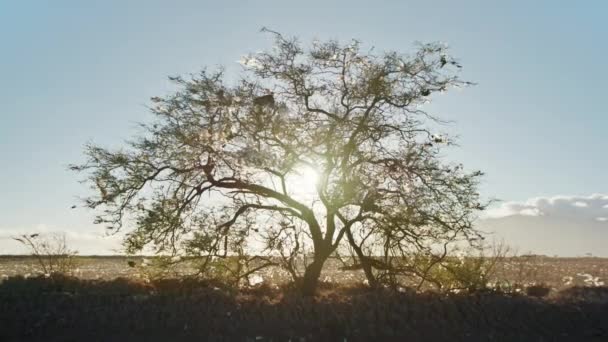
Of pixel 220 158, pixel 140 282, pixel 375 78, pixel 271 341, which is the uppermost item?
pixel 375 78

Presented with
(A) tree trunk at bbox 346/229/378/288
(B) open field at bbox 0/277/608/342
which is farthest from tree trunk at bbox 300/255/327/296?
(B) open field at bbox 0/277/608/342

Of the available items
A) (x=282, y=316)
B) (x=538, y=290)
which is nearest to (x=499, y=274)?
(x=538, y=290)

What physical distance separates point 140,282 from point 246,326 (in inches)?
301

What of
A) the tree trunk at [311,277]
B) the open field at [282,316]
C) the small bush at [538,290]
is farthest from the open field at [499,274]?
the open field at [282,316]

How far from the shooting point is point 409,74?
2528 cm

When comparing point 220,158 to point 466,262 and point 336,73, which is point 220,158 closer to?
point 336,73

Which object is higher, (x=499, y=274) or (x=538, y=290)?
(x=499, y=274)

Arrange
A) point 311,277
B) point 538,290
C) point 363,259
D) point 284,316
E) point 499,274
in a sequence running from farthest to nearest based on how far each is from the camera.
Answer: point 499,274
point 538,290
point 363,259
point 311,277
point 284,316

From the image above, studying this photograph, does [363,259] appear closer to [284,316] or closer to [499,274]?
[284,316]

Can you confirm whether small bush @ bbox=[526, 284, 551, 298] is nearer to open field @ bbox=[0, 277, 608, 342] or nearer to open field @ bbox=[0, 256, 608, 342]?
open field @ bbox=[0, 256, 608, 342]

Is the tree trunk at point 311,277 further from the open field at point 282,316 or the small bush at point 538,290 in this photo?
the small bush at point 538,290

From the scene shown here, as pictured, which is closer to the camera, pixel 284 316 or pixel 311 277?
pixel 284 316

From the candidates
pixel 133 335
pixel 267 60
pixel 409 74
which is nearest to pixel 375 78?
pixel 409 74

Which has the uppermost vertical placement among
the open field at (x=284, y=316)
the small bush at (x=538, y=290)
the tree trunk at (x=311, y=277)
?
the tree trunk at (x=311, y=277)
